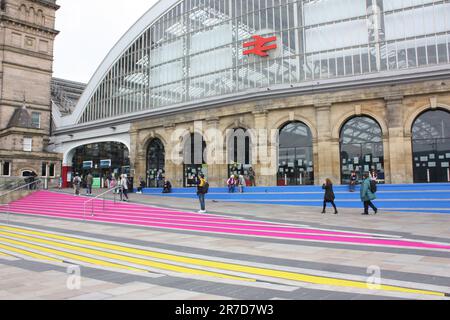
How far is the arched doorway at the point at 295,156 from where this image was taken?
89.7ft

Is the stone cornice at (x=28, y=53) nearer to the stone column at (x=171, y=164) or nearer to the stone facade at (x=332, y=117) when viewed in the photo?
the stone column at (x=171, y=164)

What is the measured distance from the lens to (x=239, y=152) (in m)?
30.6

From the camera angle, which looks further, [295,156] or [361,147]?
[295,156]

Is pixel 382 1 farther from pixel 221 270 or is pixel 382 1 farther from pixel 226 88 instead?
pixel 221 270

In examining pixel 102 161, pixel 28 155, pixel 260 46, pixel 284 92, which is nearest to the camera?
pixel 284 92

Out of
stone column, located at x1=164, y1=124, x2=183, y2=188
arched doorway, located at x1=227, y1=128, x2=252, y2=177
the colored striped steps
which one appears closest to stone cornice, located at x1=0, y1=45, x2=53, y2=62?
stone column, located at x1=164, y1=124, x2=183, y2=188

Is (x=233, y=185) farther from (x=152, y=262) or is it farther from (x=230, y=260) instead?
(x=152, y=262)

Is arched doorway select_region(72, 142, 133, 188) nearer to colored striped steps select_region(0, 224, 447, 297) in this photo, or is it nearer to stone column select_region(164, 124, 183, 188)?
stone column select_region(164, 124, 183, 188)

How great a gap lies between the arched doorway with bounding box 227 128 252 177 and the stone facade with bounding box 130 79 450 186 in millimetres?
629

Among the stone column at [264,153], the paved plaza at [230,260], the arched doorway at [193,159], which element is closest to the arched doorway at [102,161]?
the arched doorway at [193,159]

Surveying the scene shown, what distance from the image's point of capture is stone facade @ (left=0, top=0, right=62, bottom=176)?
1635 inches

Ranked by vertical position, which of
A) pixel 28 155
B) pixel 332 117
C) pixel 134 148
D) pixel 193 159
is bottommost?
pixel 193 159

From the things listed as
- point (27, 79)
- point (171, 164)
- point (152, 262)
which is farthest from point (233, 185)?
point (27, 79)

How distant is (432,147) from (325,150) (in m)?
6.88
